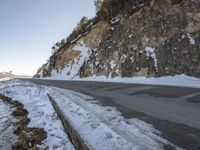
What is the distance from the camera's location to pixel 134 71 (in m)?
21.7

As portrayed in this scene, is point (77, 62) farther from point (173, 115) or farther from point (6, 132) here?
point (173, 115)

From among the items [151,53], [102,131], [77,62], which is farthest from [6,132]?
[77,62]

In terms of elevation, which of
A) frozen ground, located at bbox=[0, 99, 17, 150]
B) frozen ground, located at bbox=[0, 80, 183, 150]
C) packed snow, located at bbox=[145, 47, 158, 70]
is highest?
packed snow, located at bbox=[145, 47, 158, 70]

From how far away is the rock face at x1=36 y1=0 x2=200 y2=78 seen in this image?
16844 mm

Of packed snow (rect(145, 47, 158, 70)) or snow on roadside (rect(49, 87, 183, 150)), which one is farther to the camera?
packed snow (rect(145, 47, 158, 70))

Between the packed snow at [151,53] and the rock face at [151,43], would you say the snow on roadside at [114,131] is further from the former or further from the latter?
the packed snow at [151,53]

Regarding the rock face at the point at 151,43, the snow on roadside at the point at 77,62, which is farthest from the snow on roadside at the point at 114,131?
the snow on roadside at the point at 77,62

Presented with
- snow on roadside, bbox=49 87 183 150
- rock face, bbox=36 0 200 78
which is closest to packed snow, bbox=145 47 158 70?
rock face, bbox=36 0 200 78

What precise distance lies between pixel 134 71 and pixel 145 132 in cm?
1614

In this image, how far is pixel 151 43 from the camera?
2053 cm

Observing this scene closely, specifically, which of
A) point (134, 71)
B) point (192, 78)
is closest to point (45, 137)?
point (192, 78)

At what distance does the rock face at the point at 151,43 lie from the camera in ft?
55.3

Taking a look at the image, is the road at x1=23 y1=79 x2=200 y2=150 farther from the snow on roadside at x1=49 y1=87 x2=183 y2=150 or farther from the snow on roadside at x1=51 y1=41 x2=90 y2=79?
the snow on roadside at x1=51 y1=41 x2=90 y2=79

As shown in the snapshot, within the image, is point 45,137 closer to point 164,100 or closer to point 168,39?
point 164,100
